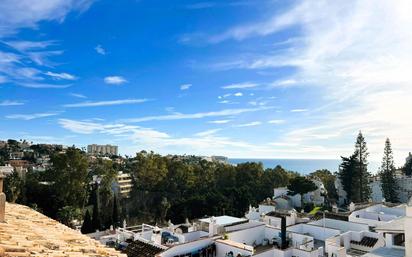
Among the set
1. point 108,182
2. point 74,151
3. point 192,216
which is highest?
point 74,151

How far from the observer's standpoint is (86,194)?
35.8 meters

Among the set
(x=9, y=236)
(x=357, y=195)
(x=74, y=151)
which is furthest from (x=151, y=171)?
(x=9, y=236)

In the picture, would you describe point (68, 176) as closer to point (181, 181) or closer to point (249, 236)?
point (181, 181)

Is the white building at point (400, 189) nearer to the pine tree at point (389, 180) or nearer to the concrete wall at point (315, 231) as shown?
the pine tree at point (389, 180)

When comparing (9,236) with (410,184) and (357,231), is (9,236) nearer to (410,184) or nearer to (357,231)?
(357,231)

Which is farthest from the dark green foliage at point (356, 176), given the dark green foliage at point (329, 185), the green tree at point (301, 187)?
the green tree at point (301, 187)

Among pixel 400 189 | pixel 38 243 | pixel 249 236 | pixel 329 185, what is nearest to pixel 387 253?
pixel 249 236

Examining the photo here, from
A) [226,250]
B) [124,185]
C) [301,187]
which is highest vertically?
[301,187]

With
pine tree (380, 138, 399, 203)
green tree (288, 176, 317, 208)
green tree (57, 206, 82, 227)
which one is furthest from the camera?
pine tree (380, 138, 399, 203)

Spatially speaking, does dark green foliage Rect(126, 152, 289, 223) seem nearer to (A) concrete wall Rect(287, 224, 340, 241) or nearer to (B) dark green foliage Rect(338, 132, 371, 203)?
(B) dark green foliage Rect(338, 132, 371, 203)

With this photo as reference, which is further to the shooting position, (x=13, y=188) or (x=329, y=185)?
(x=329, y=185)

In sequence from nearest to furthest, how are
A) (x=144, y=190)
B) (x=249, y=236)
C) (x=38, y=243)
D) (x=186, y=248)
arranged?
(x=38, y=243), (x=186, y=248), (x=249, y=236), (x=144, y=190)

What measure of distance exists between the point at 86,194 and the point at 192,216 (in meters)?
10.5

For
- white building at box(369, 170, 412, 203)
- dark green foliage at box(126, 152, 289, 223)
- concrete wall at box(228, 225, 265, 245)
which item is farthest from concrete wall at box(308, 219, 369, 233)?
white building at box(369, 170, 412, 203)
